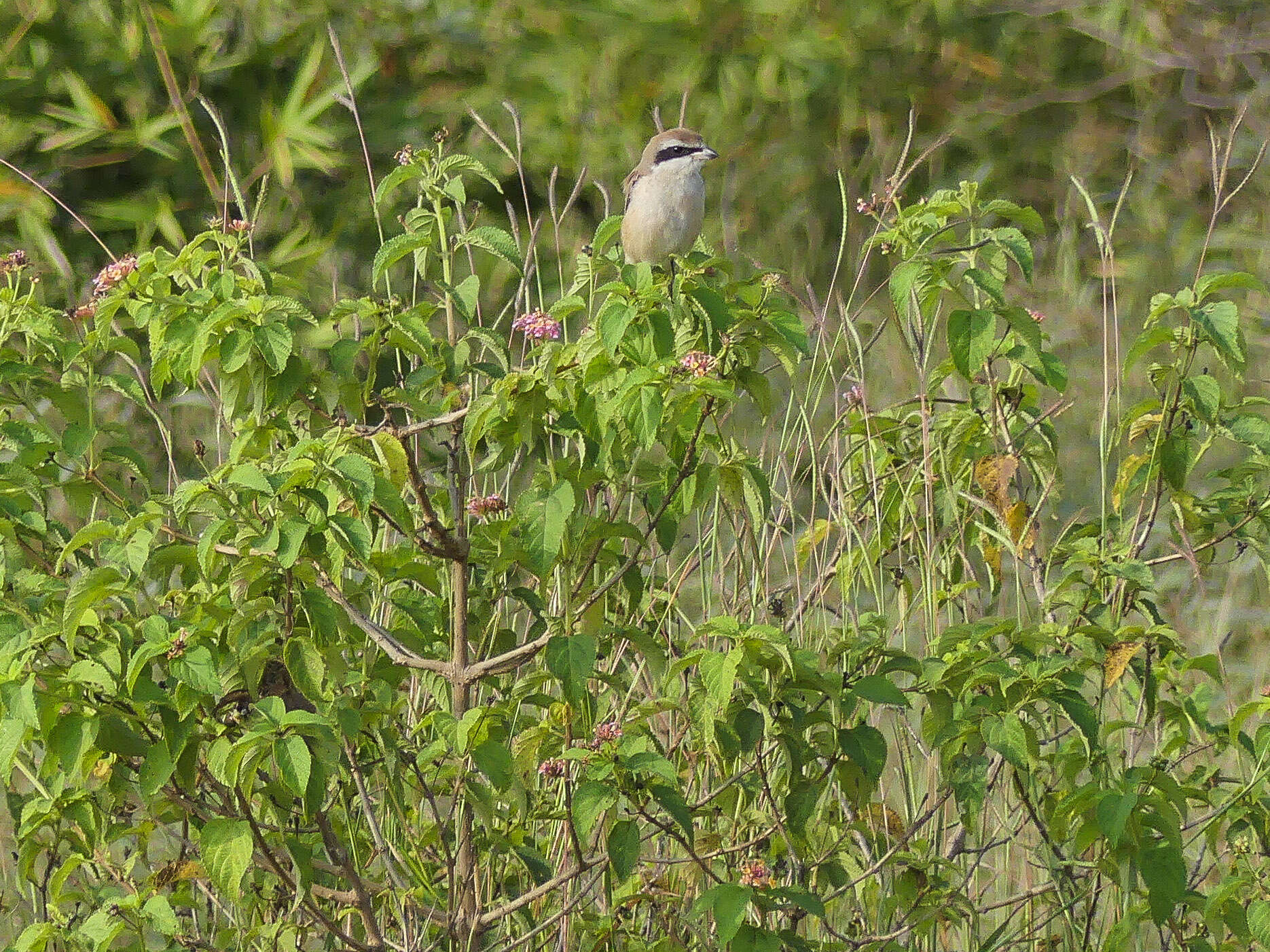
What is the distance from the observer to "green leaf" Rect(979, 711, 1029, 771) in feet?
6.84

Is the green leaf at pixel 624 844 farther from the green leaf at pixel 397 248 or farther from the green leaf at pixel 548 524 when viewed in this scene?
the green leaf at pixel 397 248

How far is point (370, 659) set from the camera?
2.31 m

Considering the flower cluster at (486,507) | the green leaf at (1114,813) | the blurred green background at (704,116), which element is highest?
the flower cluster at (486,507)

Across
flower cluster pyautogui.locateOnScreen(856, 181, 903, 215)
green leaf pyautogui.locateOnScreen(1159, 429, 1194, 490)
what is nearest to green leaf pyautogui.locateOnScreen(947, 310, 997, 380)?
flower cluster pyautogui.locateOnScreen(856, 181, 903, 215)

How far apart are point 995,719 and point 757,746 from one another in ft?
1.04

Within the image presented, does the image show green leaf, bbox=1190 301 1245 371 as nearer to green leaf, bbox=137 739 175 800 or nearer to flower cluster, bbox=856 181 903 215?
flower cluster, bbox=856 181 903 215

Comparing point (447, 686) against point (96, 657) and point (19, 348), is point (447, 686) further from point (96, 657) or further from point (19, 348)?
point (19, 348)

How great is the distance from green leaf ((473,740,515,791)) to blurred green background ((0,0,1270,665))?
2787 millimetres

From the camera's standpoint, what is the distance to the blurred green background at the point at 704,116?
5.48 m

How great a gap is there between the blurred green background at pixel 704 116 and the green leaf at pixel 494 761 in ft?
9.14

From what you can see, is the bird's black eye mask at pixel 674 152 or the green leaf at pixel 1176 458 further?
the bird's black eye mask at pixel 674 152

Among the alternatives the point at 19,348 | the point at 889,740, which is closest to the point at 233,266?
the point at 19,348

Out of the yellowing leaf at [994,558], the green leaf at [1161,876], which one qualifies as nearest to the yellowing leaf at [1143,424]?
the yellowing leaf at [994,558]

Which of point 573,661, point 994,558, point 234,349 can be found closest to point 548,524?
point 573,661
